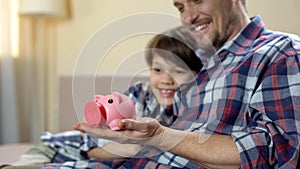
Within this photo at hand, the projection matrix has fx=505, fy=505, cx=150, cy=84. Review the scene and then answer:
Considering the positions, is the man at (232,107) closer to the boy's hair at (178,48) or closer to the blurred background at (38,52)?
the boy's hair at (178,48)

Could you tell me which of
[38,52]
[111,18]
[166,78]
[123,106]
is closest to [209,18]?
[166,78]

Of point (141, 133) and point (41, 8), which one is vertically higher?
point (41, 8)

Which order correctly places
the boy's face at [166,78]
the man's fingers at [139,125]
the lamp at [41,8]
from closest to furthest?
the man's fingers at [139,125], the boy's face at [166,78], the lamp at [41,8]

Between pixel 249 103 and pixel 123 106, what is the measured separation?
0.27 m

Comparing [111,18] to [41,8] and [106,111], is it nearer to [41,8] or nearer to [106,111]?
[41,8]

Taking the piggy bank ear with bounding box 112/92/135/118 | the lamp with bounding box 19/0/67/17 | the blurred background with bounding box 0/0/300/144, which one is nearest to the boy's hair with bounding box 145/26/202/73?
the piggy bank ear with bounding box 112/92/135/118

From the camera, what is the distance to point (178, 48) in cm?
→ 119

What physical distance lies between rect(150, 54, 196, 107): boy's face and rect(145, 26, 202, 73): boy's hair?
0.01 m

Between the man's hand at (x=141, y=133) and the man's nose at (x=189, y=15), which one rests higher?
the man's nose at (x=189, y=15)

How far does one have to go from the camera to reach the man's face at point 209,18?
1159 millimetres

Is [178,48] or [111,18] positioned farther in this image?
[111,18]

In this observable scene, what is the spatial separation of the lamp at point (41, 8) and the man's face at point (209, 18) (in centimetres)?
141

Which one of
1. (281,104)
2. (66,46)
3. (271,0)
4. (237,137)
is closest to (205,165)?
(237,137)

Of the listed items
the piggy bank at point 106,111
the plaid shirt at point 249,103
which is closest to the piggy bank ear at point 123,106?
the piggy bank at point 106,111
